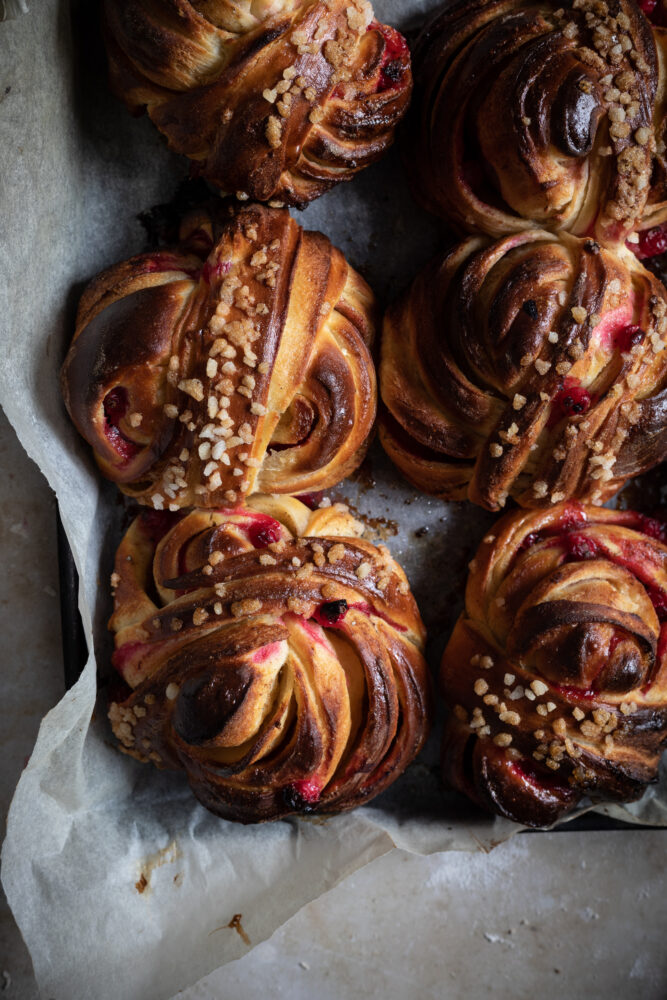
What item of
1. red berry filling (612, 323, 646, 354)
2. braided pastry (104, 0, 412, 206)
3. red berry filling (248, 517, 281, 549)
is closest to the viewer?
braided pastry (104, 0, 412, 206)

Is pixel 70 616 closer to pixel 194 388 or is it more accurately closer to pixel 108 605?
pixel 108 605

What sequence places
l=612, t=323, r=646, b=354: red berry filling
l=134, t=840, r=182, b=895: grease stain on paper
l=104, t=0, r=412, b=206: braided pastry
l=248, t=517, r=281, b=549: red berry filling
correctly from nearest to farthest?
l=104, t=0, r=412, b=206: braided pastry
l=612, t=323, r=646, b=354: red berry filling
l=248, t=517, r=281, b=549: red berry filling
l=134, t=840, r=182, b=895: grease stain on paper

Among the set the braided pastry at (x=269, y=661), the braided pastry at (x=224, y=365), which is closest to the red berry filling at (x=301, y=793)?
the braided pastry at (x=269, y=661)

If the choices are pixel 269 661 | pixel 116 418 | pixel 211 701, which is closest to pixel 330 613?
pixel 269 661

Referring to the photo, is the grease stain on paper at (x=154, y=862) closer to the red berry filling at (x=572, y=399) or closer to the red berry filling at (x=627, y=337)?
the red berry filling at (x=572, y=399)

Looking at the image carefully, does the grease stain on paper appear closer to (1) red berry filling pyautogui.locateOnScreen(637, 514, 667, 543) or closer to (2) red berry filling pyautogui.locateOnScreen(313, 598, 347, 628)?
(2) red berry filling pyautogui.locateOnScreen(313, 598, 347, 628)

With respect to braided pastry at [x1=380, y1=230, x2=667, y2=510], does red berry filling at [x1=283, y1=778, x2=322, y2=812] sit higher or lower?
lower

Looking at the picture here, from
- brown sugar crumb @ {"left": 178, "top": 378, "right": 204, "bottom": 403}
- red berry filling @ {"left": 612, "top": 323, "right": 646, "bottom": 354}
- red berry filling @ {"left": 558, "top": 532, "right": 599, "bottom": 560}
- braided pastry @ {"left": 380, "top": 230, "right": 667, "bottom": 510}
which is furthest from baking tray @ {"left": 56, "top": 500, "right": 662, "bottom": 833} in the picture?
red berry filling @ {"left": 612, "top": 323, "right": 646, "bottom": 354}

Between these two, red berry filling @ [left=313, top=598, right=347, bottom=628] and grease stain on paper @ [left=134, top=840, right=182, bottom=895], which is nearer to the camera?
red berry filling @ [left=313, top=598, right=347, bottom=628]
